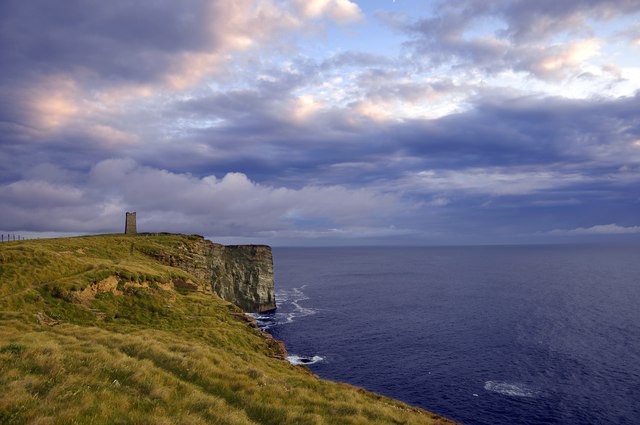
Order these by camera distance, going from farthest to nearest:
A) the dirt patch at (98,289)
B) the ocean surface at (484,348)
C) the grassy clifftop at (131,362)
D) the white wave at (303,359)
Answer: the white wave at (303,359) → the ocean surface at (484,348) → the dirt patch at (98,289) → the grassy clifftop at (131,362)

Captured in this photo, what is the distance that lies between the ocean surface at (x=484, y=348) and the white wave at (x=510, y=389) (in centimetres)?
15

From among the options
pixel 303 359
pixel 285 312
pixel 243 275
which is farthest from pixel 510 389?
pixel 243 275

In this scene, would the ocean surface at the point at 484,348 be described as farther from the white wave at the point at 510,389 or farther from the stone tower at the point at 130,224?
the stone tower at the point at 130,224

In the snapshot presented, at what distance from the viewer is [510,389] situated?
202ft

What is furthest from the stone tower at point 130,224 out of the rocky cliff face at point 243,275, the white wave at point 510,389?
the white wave at point 510,389

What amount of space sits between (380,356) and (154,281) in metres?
42.2

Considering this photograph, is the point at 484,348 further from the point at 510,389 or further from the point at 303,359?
the point at 303,359

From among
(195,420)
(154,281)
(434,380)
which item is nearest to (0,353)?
(195,420)

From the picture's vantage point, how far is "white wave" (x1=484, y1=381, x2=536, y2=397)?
2360 inches

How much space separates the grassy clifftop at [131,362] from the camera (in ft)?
55.4

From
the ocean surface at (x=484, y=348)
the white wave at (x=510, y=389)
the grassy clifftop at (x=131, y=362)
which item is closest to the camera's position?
the grassy clifftop at (x=131, y=362)

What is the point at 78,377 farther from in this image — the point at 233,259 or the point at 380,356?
the point at 233,259

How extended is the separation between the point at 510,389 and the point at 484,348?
19764 millimetres

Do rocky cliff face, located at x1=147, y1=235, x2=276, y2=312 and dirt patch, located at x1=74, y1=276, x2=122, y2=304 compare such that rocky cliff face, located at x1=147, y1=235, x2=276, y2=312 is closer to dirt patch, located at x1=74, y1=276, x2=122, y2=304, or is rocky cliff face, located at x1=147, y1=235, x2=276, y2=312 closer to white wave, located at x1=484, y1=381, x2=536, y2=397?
dirt patch, located at x1=74, y1=276, x2=122, y2=304
